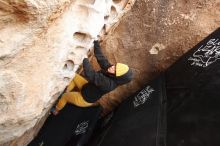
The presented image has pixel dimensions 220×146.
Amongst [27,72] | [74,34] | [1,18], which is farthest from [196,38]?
[1,18]

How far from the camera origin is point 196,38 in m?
1.82

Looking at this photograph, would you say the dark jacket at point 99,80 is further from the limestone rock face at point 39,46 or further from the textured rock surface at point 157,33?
the textured rock surface at point 157,33

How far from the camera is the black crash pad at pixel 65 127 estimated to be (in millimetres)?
1695

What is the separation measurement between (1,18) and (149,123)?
0.84 meters

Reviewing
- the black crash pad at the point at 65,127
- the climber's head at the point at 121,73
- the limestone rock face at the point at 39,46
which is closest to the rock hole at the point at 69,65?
the limestone rock face at the point at 39,46

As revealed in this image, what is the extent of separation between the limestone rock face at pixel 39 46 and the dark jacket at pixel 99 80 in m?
0.11

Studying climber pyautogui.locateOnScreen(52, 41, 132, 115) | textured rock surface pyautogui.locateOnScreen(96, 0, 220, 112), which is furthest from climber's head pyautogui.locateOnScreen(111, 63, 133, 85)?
textured rock surface pyautogui.locateOnScreen(96, 0, 220, 112)

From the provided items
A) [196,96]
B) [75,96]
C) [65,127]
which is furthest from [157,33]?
[65,127]

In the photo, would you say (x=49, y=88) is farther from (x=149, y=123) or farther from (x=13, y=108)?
(x=149, y=123)

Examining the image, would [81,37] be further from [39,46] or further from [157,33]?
[157,33]

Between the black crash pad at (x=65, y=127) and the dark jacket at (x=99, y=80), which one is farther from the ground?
the dark jacket at (x=99, y=80)

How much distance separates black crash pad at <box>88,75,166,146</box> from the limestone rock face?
421mm

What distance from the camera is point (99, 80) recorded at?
151 centimetres

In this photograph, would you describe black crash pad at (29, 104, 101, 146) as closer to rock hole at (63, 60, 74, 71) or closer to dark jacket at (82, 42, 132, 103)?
dark jacket at (82, 42, 132, 103)
